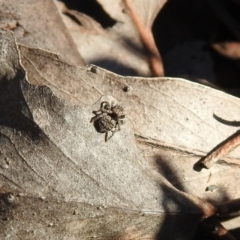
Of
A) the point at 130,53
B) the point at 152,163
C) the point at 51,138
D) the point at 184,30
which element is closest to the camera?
the point at 51,138

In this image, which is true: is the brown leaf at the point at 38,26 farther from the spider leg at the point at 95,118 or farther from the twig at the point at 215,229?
the twig at the point at 215,229

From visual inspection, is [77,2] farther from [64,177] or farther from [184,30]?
[64,177]

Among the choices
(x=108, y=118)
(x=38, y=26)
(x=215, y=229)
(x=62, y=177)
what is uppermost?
(x=108, y=118)

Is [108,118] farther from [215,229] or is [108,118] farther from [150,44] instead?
[150,44]

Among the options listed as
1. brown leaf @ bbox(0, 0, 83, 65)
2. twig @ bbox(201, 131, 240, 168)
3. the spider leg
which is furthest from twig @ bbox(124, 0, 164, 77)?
the spider leg

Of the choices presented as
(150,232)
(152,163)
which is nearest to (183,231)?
(150,232)

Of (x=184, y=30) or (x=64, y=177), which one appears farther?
(x=184, y=30)

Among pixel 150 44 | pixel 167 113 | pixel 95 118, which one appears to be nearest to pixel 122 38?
pixel 150 44
